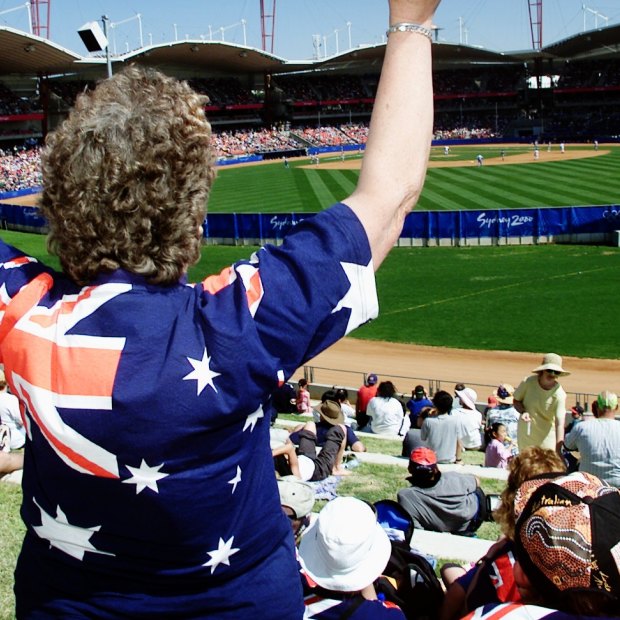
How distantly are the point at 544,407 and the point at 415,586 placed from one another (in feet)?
15.8

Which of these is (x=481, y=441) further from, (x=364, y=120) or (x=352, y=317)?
(x=364, y=120)

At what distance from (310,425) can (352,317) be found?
7485 millimetres

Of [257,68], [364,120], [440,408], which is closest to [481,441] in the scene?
[440,408]

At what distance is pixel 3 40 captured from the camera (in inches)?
2329

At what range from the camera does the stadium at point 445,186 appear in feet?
62.7

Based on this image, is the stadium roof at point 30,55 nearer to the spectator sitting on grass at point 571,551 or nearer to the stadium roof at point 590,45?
the stadium roof at point 590,45

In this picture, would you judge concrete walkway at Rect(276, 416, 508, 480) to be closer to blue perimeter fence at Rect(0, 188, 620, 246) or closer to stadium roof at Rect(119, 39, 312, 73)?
blue perimeter fence at Rect(0, 188, 620, 246)

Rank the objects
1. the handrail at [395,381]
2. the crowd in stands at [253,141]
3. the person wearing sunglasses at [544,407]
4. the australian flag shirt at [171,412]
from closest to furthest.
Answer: the australian flag shirt at [171,412], the person wearing sunglasses at [544,407], the handrail at [395,381], the crowd in stands at [253,141]

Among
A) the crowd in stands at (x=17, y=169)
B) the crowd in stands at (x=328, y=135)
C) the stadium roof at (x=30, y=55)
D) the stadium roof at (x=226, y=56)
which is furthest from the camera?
the crowd in stands at (x=328, y=135)

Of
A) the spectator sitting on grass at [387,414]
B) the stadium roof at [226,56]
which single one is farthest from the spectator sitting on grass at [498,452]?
the stadium roof at [226,56]

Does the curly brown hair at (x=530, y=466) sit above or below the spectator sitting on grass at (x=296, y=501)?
above

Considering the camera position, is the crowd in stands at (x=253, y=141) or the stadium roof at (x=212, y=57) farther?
the crowd in stands at (x=253, y=141)

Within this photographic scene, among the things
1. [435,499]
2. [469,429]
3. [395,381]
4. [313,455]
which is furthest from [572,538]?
[395,381]

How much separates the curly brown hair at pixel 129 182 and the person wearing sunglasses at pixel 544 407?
7385 mm
